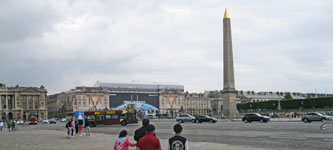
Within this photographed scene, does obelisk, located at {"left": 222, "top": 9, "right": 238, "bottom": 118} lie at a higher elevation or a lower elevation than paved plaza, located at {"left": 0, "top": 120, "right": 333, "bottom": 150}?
higher

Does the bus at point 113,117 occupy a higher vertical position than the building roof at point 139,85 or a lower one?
lower

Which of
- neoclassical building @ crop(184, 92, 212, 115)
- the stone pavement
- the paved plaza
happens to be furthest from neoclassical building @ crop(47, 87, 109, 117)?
the stone pavement

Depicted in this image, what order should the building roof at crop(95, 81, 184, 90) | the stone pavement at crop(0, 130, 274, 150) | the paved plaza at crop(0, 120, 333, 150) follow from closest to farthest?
the stone pavement at crop(0, 130, 274, 150) < the paved plaza at crop(0, 120, 333, 150) < the building roof at crop(95, 81, 184, 90)

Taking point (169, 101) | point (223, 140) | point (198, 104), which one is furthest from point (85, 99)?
point (223, 140)

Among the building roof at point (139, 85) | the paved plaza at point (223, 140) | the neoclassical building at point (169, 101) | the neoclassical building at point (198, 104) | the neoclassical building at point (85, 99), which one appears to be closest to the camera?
the paved plaza at point (223, 140)

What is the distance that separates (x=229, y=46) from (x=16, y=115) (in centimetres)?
10542

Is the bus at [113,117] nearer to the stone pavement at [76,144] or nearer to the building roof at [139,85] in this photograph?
the stone pavement at [76,144]

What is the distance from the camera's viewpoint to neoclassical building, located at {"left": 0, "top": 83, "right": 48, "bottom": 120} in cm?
14038

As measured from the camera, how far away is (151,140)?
274 inches

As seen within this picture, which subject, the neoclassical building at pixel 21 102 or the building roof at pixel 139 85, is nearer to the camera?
the neoclassical building at pixel 21 102

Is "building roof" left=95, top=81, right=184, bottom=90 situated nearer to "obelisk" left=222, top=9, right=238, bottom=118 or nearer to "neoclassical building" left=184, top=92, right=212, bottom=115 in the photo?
"neoclassical building" left=184, top=92, right=212, bottom=115

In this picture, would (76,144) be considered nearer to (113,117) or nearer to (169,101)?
(113,117)

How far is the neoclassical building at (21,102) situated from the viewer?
140m

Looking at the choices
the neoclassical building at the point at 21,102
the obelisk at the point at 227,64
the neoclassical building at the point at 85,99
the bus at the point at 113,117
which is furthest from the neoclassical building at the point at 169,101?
the bus at the point at 113,117
